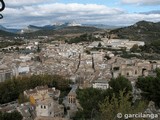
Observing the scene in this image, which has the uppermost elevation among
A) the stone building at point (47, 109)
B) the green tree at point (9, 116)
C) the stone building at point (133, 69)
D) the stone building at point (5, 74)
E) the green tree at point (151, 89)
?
the green tree at point (151, 89)

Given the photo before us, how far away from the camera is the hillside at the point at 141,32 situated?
77.0 meters

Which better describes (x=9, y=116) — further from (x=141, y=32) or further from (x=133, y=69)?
(x=141, y=32)

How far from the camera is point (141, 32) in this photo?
8306 centimetres

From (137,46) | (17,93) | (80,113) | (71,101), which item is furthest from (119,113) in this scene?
(137,46)

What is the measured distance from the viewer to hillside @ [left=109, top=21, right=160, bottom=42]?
7700cm


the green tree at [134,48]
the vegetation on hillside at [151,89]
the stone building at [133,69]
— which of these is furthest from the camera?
the green tree at [134,48]

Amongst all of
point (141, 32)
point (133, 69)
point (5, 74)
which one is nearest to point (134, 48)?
point (133, 69)

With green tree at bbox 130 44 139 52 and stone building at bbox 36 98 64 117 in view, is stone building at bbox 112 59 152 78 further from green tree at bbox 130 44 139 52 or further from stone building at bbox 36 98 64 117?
green tree at bbox 130 44 139 52

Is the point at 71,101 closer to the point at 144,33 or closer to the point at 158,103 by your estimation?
the point at 158,103

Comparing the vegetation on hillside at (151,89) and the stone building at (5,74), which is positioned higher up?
the vegetation on hillside at (151,89)

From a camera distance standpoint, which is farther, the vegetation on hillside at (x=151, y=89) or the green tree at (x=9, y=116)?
the vegetation on hillside at (x=151, y=89)

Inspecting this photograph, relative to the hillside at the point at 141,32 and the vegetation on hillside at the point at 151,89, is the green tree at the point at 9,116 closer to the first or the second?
the vegetation on hillside at the point at 151,89

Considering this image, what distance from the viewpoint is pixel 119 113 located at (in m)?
7.07

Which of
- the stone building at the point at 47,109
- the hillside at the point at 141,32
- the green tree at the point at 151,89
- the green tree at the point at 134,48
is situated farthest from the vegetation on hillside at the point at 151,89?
the hillside at the point at 141,32
